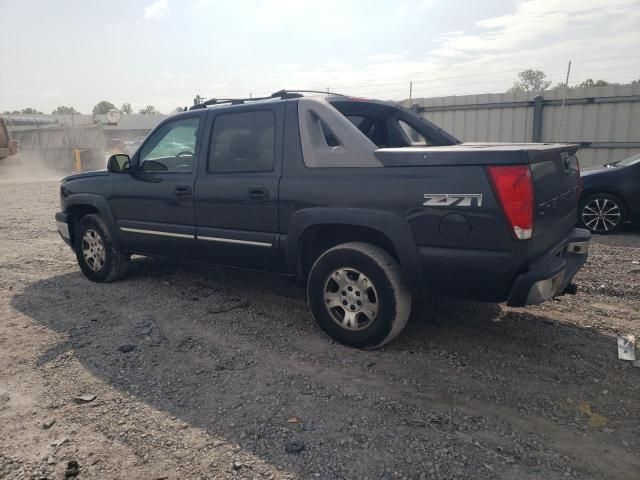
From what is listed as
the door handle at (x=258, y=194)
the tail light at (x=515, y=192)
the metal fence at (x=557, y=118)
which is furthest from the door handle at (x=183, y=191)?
the metal fence at (x=557, y=118)

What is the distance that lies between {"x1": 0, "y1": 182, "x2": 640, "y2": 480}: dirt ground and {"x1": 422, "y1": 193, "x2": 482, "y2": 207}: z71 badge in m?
1.18

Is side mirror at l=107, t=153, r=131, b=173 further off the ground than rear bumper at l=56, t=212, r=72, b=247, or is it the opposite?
side mirror at l=107, t=153, r=131, b=173

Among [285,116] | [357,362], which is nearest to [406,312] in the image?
[357,362]

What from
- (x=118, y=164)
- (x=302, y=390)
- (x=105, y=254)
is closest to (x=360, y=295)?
(x=302, y=390)

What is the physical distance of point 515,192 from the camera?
3020 millimetres

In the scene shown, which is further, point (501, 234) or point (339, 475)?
point (501, 234)

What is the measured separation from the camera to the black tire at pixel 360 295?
3.56 meters

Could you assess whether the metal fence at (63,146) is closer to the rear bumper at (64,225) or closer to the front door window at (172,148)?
the rear bumper at (64,225)

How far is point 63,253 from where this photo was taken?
7.44m

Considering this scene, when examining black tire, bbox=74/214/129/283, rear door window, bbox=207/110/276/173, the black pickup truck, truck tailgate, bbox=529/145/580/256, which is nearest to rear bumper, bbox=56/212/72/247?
black tire, bbox=74/214/129/283

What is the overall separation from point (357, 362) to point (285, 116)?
204cm

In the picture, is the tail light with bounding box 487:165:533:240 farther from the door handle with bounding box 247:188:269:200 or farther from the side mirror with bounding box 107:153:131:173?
the side mirror with bounding box 107:153:131:173

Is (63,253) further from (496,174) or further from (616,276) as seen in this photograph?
(616,276)

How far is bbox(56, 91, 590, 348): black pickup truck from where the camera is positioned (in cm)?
315
